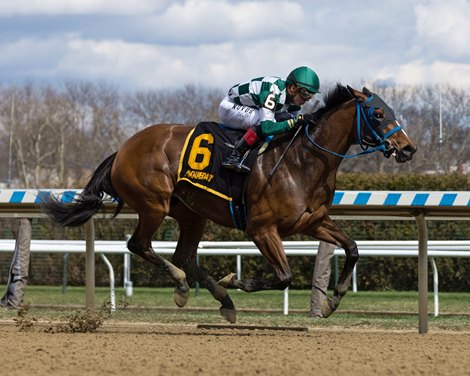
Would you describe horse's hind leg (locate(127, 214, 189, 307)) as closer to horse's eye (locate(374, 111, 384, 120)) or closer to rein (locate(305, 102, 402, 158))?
rein (locate(305, 102, 402, 158))

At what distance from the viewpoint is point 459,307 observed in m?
11.0

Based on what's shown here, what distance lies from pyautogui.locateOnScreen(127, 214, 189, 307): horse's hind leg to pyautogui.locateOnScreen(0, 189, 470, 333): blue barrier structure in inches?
17.4

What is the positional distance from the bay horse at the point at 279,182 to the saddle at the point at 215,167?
2.5 inches

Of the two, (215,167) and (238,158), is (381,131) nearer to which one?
(238,158)

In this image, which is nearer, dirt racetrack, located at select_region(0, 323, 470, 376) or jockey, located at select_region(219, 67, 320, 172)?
dirt racetrack, located at select_region(0, 323, 470, 376)

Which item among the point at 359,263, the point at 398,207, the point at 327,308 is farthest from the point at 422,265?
the point at 359,263

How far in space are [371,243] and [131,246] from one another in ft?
10.1

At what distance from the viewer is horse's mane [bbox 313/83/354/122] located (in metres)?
7.29

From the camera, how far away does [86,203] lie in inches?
313

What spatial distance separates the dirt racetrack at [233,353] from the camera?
5.10 meters

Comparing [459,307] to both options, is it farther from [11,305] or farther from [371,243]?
[11,305]

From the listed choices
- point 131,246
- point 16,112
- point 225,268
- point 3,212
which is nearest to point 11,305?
point 3,212

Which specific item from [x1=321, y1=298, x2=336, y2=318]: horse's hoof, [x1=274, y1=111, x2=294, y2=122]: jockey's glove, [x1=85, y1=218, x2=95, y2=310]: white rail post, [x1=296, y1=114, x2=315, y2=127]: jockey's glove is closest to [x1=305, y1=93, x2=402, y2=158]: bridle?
[x1=296, y1=114, x2=315, y2=127]: jockey's glove

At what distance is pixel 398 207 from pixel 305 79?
3.93ft
